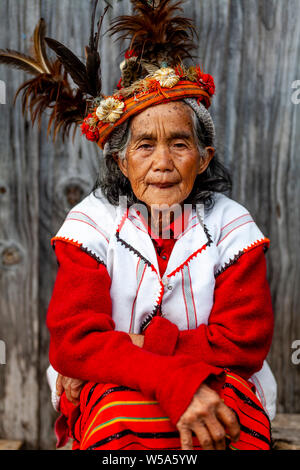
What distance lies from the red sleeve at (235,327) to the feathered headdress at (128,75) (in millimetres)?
726

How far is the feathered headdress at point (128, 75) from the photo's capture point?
1.75 m

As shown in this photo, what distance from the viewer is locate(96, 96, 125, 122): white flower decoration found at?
176 cm

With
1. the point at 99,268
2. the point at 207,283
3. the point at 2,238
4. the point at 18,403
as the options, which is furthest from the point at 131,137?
the point at 18,403

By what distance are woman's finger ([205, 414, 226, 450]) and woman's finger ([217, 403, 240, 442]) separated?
21 millimetres

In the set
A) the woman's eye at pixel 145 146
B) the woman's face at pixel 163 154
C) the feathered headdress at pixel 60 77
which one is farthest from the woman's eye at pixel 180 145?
the feathered headdress at pixel 60 77

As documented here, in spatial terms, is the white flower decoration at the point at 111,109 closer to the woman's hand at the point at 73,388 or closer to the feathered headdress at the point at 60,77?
the feathered headdress at the point at 60,77

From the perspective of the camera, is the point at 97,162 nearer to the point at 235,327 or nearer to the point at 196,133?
the point at 196,133

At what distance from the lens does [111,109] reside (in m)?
1.77

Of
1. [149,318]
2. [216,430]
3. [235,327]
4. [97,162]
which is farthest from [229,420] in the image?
[97,162]

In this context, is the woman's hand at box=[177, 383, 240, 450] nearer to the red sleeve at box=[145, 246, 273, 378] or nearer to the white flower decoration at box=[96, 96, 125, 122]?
the red sleeve at box=[145, 246, 273, 378]

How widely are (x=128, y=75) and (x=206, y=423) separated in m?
1.37

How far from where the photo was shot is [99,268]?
172 centimetres

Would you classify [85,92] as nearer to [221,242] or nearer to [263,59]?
[221,242]
